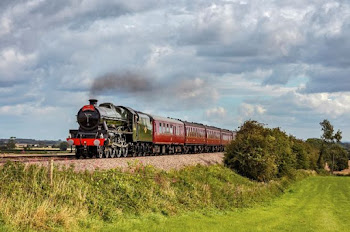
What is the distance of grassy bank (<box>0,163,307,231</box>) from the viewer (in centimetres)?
1412

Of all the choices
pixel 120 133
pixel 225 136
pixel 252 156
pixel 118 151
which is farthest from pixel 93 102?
pixel 225 136

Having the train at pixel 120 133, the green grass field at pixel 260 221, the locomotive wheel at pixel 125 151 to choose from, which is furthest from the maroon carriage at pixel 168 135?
the green grass field at pixel 260 221

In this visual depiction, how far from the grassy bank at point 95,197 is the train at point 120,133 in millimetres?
8935

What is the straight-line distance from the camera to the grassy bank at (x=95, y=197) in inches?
556

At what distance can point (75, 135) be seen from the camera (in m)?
33.2

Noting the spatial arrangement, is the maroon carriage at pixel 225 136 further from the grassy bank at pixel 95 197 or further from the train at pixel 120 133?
the grassy bank at pixel 95 197

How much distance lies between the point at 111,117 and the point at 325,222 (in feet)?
60.6

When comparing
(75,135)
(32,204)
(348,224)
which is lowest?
(348,224)

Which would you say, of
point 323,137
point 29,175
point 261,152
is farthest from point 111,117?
point 323,137

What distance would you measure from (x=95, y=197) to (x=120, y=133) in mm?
18006

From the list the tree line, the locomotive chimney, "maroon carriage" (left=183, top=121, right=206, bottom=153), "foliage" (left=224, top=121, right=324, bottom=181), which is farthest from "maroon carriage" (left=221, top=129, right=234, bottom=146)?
the locomotive chimney

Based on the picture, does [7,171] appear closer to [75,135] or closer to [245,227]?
[245,227]

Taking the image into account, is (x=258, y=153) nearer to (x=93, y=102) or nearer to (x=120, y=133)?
(x=120, y=133)

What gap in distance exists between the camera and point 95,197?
17.0m
